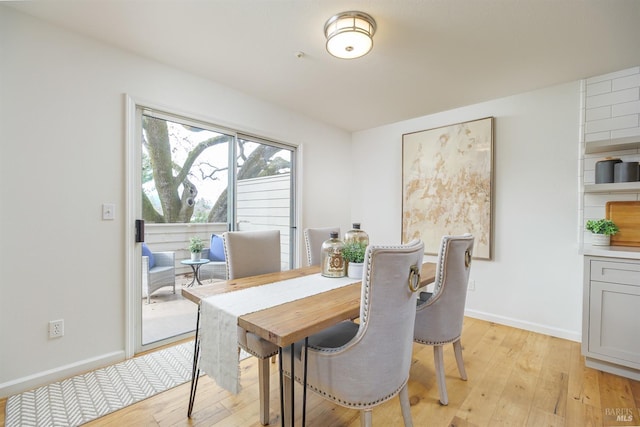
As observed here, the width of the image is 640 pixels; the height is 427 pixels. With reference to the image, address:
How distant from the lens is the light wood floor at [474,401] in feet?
5.32

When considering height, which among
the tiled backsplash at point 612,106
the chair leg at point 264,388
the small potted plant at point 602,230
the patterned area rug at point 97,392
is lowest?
the patterned area rug at point 97,392

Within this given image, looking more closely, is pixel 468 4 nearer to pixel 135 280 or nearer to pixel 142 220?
pixel 142 220

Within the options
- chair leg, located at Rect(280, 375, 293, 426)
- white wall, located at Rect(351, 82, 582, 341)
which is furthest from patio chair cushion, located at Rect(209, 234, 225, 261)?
white wall, located at Rect(351, 82, 582, 341)

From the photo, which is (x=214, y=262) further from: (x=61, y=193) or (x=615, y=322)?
(x=615, y=322)

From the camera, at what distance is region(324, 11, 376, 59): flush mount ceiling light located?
182cm

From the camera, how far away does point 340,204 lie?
4242 millimetres

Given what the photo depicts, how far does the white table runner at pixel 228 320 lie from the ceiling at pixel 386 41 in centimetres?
168

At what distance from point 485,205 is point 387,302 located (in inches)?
99.7

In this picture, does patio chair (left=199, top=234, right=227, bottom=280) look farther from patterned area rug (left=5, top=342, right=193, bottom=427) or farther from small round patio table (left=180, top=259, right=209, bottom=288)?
patterned area rug (left=5, top=342, right=193, bottom=427)

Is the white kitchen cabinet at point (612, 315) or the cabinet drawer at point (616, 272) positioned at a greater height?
the cabinet drawer at point (616, 272)

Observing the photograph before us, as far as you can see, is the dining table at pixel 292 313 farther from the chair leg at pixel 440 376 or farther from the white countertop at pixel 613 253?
the white countertop at pixel 613 253

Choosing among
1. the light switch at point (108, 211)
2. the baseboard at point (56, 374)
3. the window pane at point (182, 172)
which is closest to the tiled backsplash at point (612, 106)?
the window pane at point (182, 172)

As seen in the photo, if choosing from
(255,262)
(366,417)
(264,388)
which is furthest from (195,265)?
(366,417)

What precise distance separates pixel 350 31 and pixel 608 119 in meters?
2.44
